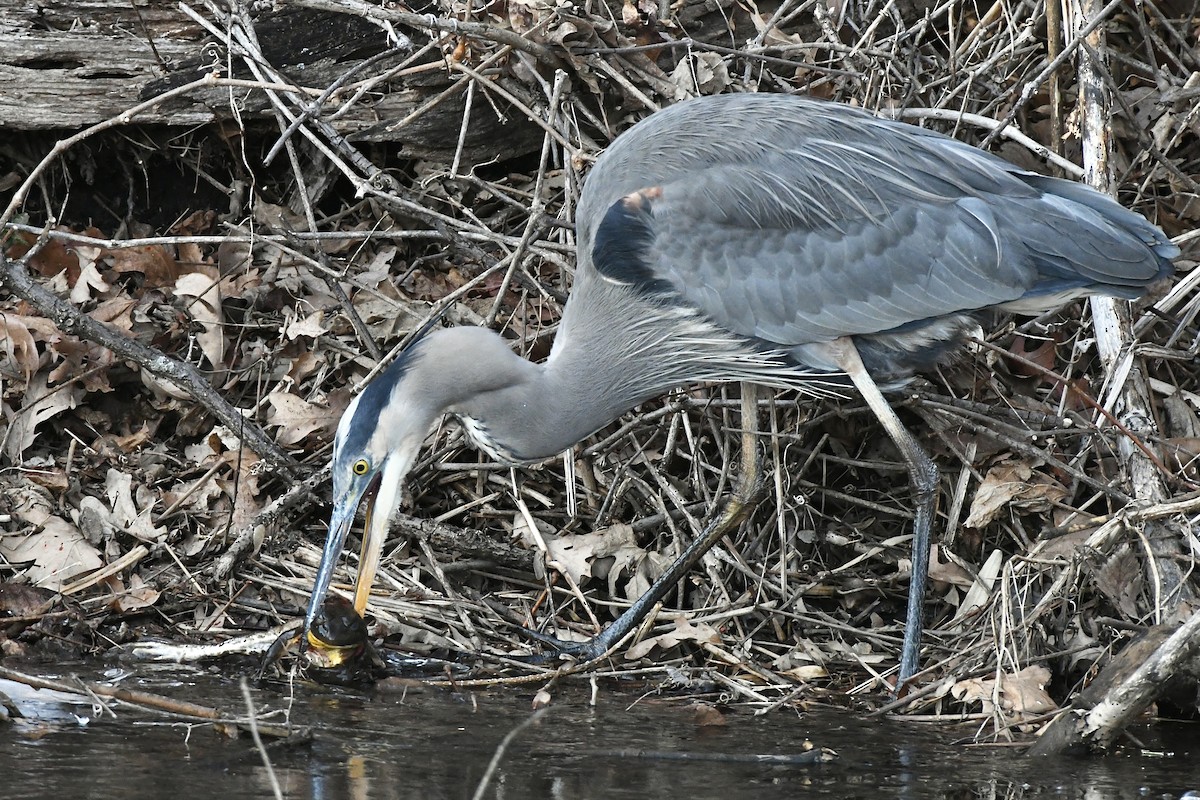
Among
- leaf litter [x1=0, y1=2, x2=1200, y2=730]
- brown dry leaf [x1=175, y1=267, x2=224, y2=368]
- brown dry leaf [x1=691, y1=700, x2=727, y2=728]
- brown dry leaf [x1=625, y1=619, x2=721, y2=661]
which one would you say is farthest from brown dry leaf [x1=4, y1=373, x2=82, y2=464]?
brown dry leaf [x1=691, y1=700, x2=727, y2=728]

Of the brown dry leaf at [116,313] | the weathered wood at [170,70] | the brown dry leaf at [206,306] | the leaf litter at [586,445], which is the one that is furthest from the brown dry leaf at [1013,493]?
the brown dry leaf at [116,313]

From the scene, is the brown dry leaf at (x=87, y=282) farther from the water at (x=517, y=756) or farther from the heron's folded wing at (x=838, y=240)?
the heron's folded wing at (x=838, y=240)

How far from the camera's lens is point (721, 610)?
4754 mm

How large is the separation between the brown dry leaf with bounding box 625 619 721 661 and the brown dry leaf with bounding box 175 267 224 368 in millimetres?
2157

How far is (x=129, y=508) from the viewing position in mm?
5055

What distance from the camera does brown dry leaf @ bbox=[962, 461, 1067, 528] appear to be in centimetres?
475

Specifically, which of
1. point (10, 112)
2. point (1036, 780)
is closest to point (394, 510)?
point (1036, 780)

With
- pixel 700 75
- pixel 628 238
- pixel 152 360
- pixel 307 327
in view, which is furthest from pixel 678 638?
pixel 700 75

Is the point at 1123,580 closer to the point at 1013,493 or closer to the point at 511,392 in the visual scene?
the point at 1013,493

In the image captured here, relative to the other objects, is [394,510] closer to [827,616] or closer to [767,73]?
[827,616]

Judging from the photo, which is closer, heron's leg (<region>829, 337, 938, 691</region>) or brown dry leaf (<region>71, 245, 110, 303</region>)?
heron's leg (<region>829, 337, 938, 691</region>)

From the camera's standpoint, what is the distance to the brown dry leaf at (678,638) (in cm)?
459

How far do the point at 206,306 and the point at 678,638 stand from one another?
8.16 ft

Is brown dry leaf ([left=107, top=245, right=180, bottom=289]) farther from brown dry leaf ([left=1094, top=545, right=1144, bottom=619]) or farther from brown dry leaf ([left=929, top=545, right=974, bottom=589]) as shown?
brown dry leaf ([left=1094, top=545, right=1144, bottom=619])
